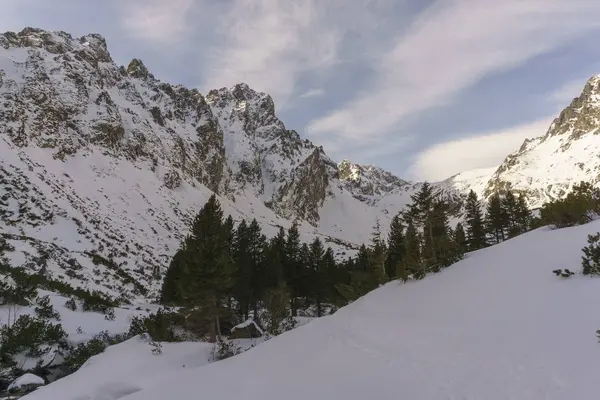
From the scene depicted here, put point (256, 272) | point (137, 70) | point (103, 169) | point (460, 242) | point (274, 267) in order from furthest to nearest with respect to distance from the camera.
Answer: point (137, 70) < point (103, 169) < point (256, 272) < point (274, 267) < point (460, 242)

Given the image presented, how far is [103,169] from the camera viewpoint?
266 ft

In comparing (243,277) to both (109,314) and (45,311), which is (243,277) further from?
(45,311)

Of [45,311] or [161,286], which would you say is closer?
[45,311]

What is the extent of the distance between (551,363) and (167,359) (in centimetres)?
1482

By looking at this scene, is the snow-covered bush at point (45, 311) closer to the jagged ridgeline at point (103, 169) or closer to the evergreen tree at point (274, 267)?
the jagged ridgeline at point (103, 169)

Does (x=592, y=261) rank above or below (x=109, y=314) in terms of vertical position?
above

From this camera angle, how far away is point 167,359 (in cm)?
1669

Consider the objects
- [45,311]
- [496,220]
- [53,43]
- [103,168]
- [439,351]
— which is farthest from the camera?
[53,43]

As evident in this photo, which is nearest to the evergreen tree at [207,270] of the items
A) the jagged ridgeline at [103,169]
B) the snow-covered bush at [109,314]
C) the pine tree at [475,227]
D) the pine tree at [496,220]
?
the snow-covered bush at [109,314]

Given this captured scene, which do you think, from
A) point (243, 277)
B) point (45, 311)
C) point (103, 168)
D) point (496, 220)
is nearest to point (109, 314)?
point (45, 311)

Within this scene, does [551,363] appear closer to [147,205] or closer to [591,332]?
[591,332]

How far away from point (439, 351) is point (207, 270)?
1718 cm

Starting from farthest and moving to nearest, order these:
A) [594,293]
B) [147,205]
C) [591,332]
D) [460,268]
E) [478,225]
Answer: [147,205] < [478,225] < [460,268] < [594,293] < [591,332]

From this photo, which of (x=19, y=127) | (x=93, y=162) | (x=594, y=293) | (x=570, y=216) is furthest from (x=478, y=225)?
(x=19, y=127)
